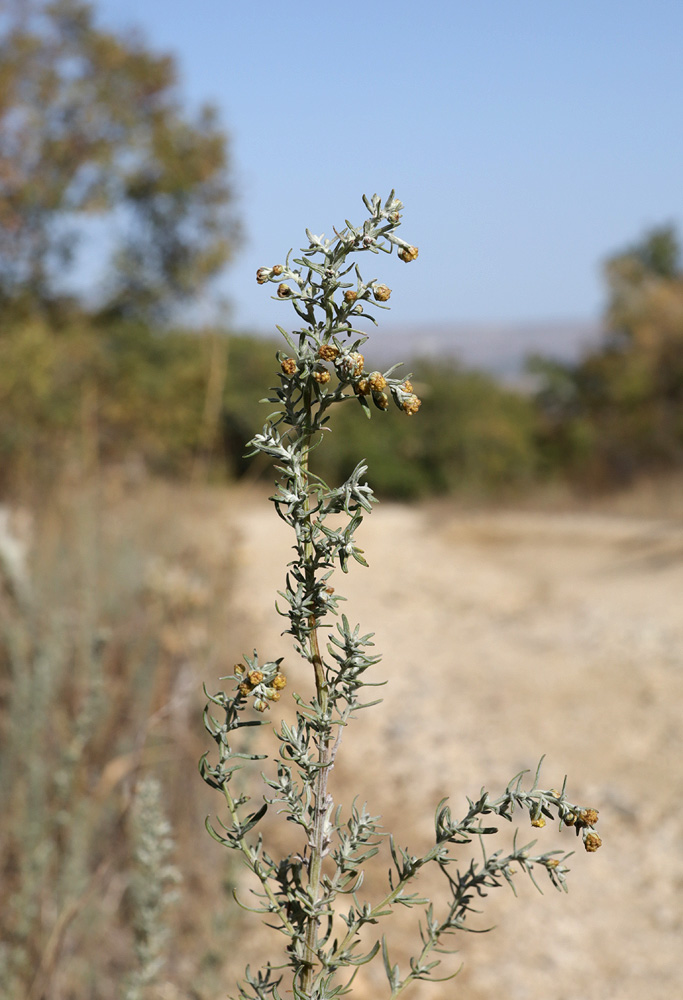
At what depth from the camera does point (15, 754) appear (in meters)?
2.22

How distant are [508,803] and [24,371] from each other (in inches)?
240

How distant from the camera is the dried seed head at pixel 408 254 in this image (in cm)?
62

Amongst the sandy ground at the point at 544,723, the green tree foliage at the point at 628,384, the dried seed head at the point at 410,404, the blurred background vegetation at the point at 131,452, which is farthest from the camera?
the green tree foliage at the point at 628,384

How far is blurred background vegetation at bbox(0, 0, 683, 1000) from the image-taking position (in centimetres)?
202

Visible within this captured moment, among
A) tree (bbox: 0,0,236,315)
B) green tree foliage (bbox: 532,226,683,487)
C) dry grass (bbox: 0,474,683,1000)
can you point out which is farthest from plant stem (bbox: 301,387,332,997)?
green tree foliage (bbox: 532,226,683,487)

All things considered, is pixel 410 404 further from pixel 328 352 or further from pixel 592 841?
pixel 592 841

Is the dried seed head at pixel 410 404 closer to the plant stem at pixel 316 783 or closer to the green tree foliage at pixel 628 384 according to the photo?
the plant stem at pixel 316 783

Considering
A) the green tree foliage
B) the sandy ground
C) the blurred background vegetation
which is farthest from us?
the green tree foliage

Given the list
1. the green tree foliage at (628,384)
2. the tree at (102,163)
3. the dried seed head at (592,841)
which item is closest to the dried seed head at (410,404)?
the dried seed head at (592,841)

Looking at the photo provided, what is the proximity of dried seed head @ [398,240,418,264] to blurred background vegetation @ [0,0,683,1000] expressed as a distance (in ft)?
2.07

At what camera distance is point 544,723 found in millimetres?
4777

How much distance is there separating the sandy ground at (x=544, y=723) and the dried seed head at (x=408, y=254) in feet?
3.52

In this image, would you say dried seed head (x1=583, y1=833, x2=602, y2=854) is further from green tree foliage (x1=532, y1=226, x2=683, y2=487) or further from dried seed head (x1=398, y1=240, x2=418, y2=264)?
green tree foliage (x1=532, y1=226, x2=683, y2=487)

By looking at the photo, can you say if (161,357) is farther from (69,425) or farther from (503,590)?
(503,590)
